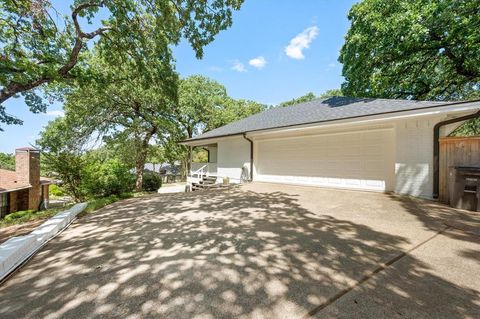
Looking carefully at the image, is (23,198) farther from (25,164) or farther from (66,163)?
(66,163)

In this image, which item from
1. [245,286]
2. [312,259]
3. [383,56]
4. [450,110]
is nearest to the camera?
[245,286]

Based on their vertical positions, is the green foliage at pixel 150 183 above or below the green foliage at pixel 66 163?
below

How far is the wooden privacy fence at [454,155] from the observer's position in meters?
5.16

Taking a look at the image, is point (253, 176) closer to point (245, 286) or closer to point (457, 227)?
point (457, 227)

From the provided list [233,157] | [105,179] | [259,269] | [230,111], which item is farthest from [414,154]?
[230,111]

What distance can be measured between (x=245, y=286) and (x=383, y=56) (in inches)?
441

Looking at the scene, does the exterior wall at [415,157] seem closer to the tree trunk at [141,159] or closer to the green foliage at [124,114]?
the green foliage at [124,114]

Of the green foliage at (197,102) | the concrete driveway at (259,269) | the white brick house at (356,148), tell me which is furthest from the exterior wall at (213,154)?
the concrete driveway at (259,269)

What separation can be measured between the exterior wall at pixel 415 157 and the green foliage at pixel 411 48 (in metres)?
3.80

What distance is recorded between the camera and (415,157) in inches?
247

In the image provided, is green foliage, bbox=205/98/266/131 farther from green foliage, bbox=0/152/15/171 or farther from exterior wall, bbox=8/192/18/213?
green foliage, bbox=0/152/15/171

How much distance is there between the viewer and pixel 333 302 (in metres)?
1.96

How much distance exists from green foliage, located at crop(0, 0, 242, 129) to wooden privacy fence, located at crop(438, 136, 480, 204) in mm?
7345

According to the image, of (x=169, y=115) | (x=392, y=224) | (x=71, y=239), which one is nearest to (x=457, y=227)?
(x=392, y=224)
